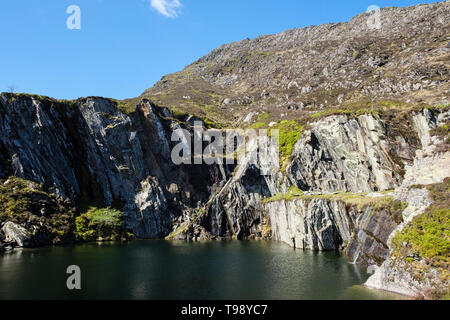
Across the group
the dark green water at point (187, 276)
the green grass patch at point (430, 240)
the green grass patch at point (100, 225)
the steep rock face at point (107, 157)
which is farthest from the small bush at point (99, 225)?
the green grass patch at point (430, 240)

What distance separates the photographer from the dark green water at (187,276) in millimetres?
27891

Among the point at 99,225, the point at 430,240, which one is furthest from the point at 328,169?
the point at 99,225

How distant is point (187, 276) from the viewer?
3566 centimetres

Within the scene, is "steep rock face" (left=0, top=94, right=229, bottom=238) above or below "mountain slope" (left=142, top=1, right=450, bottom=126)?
below

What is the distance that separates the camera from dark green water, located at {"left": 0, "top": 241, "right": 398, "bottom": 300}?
91.5 feet

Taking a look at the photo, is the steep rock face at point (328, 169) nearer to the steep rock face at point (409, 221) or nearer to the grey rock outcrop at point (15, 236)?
the steep rock face at point (409, 221)

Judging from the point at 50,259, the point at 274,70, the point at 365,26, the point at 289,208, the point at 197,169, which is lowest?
the point at 50,259

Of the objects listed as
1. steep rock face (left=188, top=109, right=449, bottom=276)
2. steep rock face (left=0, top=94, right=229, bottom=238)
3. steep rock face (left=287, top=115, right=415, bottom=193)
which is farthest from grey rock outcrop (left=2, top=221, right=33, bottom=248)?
steep rock face (left=287, top=115, right=415, bottom=193)

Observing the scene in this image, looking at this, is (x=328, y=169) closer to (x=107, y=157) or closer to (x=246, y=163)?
(x=246, y=163)

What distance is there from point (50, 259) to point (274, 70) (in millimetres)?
138102

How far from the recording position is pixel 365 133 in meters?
70.3

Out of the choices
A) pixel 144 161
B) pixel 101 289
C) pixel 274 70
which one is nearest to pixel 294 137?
pixel 144 161

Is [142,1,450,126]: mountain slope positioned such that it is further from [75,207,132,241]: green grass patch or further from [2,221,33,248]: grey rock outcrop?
[2,221,33,248]: grey rock outcrop
